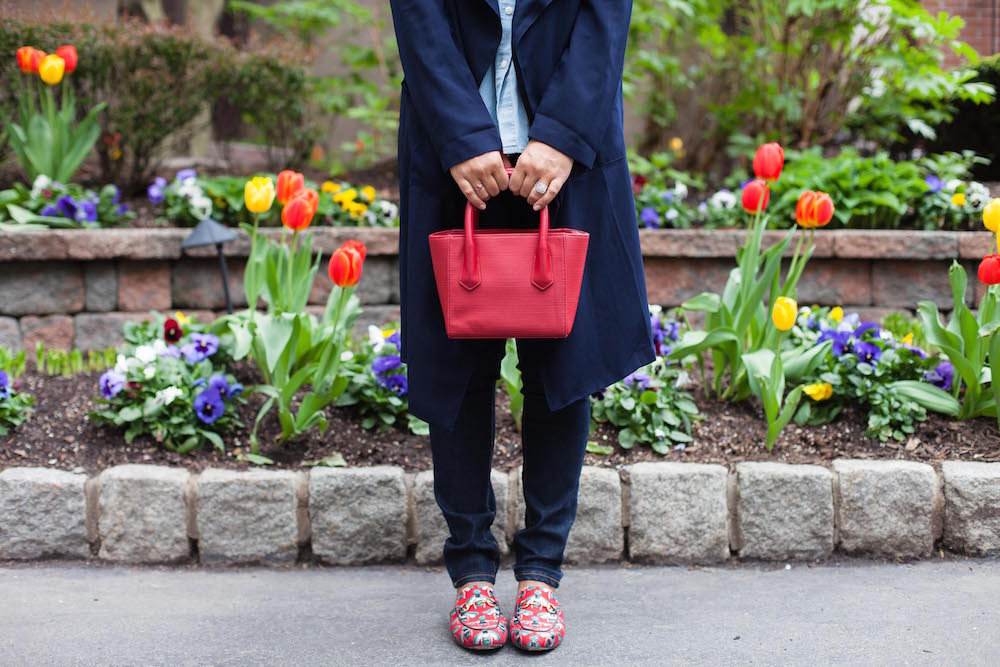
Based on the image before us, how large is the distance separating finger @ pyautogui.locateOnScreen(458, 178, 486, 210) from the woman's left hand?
0.07m

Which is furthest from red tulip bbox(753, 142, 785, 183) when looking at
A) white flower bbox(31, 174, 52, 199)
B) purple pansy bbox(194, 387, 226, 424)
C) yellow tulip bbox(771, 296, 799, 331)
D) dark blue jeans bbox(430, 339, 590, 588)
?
white flower bbox(31, 174, 52, 199)

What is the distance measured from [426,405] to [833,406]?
150cm

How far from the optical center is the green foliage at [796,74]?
4.49m

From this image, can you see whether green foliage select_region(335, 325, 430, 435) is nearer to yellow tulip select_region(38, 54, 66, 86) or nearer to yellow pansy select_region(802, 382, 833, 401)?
yellow pansy select_region(802, 382, 833, 401)

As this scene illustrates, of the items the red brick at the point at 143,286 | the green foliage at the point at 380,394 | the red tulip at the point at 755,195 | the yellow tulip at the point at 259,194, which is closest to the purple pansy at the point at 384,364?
the green foliage at the point at 380,394

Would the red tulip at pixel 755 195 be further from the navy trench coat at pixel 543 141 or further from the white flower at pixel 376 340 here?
the white flower at pixel 376 340

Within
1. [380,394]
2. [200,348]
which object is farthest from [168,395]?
[380,394]

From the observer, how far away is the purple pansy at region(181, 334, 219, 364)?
2891 mm

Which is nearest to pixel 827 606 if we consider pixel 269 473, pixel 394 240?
pixel 269 473

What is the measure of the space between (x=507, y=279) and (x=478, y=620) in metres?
0.78

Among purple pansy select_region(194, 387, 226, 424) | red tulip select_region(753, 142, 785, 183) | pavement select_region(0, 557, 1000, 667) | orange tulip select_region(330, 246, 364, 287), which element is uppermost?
red tulip select_region(753, 142, 785, 183)

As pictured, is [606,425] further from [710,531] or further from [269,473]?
[269,473]

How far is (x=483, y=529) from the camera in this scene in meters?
2.12

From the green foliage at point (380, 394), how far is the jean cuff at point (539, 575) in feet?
2.55
